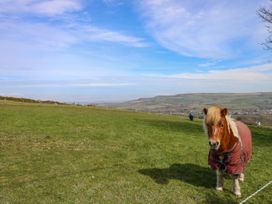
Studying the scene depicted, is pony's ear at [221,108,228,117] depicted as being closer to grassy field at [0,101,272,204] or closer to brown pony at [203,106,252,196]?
brown pony at [203,106,252,196]

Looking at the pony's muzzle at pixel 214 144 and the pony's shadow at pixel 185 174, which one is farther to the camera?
the pony's shadow at pixel 185 174

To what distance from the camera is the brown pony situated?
1010 cm

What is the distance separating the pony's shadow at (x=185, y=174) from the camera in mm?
12336

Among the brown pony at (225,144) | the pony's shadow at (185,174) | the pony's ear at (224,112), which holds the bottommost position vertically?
the pony's shadow at (185,174)

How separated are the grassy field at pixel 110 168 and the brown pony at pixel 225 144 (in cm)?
75

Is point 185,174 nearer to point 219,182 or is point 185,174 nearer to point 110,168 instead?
point 219,182

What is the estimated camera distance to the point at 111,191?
10992 mm

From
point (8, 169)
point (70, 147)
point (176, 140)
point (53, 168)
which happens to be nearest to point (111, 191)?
point (53, 168)

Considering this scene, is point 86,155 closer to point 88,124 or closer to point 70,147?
point 70,147

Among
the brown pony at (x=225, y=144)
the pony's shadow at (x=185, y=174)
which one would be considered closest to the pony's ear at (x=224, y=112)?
the brown pony at (x=225, y=144)

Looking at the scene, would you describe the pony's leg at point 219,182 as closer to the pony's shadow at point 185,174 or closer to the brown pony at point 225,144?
the brown pony at point 225,144

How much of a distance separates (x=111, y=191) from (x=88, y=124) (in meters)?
16.0

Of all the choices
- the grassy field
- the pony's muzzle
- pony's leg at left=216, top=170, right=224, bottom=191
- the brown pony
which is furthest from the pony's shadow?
the pony's muzzle

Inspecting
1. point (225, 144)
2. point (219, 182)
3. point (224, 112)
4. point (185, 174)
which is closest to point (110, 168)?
point (185, 174)
